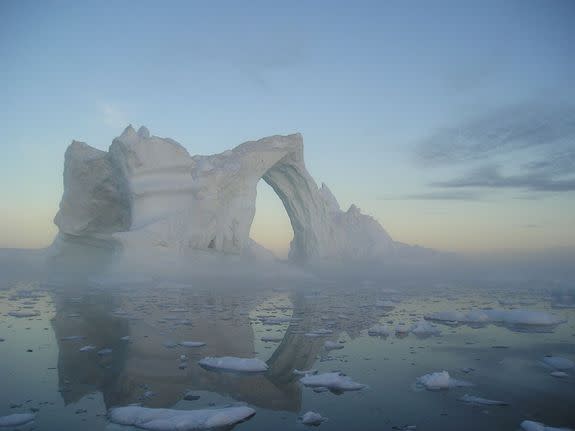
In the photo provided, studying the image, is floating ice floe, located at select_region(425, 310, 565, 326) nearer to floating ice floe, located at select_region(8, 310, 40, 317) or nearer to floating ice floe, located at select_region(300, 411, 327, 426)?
floating ice floe, located at select_region(300, 411, 327, 426)

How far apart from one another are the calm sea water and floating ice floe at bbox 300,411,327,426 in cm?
6

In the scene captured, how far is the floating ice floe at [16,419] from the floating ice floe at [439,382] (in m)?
3.61

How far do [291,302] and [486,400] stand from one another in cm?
742

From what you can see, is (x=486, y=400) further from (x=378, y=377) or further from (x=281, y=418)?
(x=281, y=418)

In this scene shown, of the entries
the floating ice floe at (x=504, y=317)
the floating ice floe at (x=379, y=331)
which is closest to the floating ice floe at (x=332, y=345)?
the floating ice floe at (x=379, y=331)

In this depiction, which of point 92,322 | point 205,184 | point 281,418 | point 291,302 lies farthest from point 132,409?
point 205,184

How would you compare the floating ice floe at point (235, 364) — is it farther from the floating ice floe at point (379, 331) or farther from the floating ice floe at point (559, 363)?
the floating ice floe at point (559, 363)

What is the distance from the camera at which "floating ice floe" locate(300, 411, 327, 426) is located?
11.5ft

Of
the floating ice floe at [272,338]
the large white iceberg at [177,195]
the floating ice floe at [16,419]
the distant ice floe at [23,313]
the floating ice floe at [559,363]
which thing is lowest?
the floating ice floe at [16,419]

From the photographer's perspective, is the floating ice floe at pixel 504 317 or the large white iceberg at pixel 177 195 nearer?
the floating ice floe at pixel 504 317

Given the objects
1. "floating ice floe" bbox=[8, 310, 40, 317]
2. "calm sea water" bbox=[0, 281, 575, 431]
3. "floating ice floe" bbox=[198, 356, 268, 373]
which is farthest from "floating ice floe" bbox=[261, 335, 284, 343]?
"floating ice floe" bbox=[8, 310, 40, 317]

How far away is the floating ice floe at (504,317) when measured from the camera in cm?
837

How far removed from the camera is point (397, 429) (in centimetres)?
339

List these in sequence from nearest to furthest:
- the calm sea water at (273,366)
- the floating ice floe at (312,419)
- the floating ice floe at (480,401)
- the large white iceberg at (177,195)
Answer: the floating ice floe at (312,419)
the calm sea water at (273,366)
the floating ice floe at (480,401)
the large white iceberg at (177,195)
